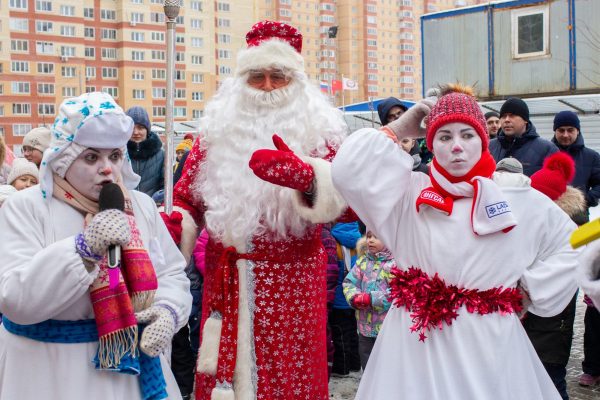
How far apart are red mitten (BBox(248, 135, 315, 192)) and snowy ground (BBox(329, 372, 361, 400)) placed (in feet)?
8.02

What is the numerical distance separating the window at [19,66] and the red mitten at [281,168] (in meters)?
57.6

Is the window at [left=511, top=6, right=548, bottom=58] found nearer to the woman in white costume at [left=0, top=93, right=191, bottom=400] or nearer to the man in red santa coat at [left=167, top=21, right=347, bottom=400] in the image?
the man in red santa coat at [left=167, top=21, right=347, bottom=400]

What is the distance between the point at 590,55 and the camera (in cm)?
1816

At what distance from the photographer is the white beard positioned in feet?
12.8

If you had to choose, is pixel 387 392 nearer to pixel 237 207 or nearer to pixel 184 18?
pixel 237 207

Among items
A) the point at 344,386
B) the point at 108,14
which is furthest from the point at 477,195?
the point at 108,14

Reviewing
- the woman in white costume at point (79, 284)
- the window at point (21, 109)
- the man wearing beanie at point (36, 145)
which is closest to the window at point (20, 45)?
the window at point (21, 109)

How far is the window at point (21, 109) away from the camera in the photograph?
184ft

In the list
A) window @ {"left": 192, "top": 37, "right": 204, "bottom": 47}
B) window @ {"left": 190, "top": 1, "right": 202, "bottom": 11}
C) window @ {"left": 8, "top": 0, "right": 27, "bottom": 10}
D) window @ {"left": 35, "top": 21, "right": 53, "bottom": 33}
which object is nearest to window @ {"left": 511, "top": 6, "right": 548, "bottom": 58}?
window @ {"left": 35, "top": 21, "right": 53, "bottom": 33}

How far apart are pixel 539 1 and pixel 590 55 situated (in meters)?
1.80

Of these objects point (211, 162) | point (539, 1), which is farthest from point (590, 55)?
point (211, 162)

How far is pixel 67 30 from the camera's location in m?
60.0

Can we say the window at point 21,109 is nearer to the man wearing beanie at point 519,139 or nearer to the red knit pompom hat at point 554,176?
the man wearing beanie at point 519,139

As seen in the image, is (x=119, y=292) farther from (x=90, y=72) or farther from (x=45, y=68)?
(x=90, y=72)
